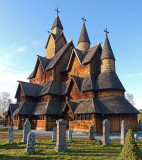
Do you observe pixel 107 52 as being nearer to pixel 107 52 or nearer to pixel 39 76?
pixel 107 52

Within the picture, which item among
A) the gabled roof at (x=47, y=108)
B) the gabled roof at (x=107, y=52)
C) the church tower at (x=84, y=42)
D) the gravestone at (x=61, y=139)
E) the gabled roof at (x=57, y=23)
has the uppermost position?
the gabled roof at (x=57, y=23)

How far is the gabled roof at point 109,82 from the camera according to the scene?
2421 cm

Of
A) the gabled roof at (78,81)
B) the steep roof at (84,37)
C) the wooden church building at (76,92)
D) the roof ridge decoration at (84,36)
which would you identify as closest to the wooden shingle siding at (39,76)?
the wooden church building at (76,92)

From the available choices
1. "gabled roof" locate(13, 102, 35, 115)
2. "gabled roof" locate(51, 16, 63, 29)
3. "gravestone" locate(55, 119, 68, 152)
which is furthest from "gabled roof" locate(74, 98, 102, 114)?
"gabled roof" locate(51, 16, 63, 29)

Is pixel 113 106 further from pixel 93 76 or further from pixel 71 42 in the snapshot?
pixel 71 42

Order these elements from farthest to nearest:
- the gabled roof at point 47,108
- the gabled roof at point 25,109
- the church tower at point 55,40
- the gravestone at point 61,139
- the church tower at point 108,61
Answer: the church tower at point 55,40 < the gabled roof at point 25,109 < the gabled roof at point 47,108 < the church tower at point 108,61 < the gravestone at point 61,139

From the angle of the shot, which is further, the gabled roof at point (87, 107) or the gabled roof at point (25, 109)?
the gabled roof at point (25, 109)

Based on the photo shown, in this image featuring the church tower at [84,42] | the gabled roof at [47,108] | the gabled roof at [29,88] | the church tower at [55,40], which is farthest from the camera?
the church tower at [55,40]

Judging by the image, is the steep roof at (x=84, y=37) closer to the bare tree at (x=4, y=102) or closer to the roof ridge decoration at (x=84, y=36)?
the roof ridge decoration at (x=84, y=36)

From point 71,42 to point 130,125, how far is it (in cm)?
2162

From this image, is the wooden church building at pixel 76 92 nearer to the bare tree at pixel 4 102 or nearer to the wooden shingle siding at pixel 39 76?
the wooden shingle siding at pixel 39 76

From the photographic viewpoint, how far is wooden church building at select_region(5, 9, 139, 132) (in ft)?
75.0

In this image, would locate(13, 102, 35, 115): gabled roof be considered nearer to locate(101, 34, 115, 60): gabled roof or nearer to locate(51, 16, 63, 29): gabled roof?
locate(101, 34, 115, 60): gabled roof

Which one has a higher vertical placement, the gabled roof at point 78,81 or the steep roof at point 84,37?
the steep roof at point 84,37
